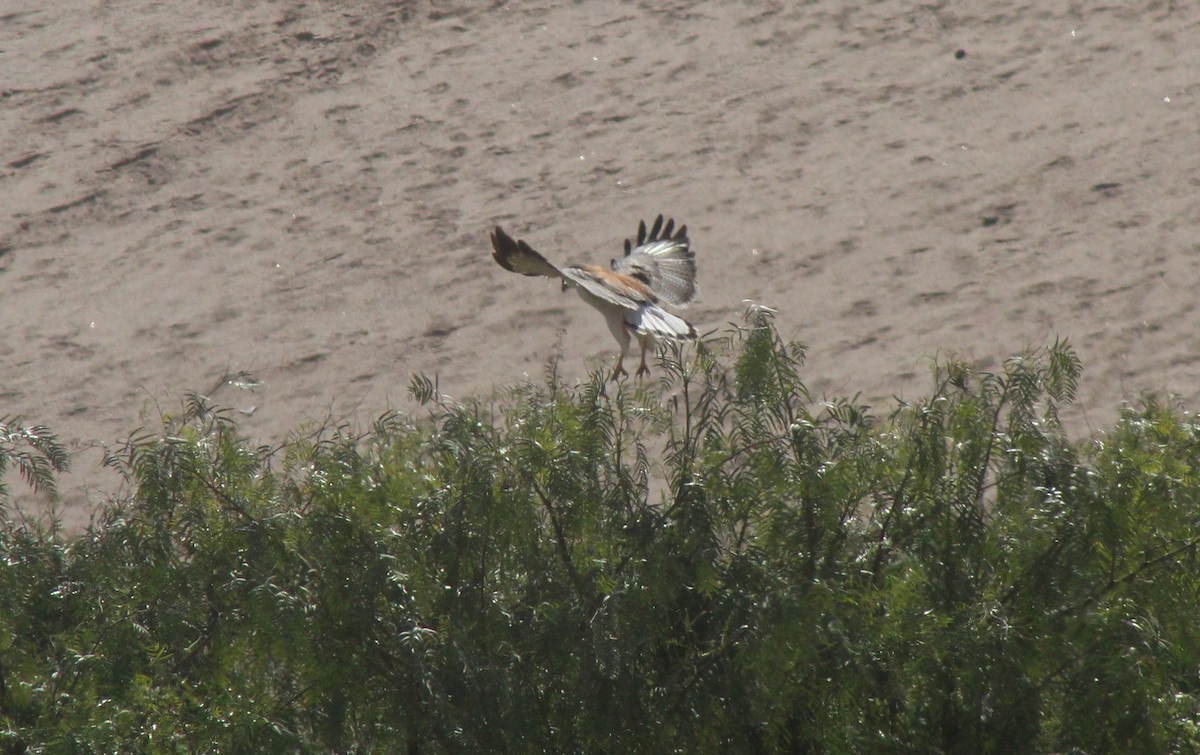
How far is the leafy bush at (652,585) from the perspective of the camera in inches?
206

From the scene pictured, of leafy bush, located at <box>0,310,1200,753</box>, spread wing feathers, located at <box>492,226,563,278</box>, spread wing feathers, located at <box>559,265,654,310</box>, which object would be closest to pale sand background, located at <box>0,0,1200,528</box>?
spread wing feathers, located at <box>559,265,654,310</box>

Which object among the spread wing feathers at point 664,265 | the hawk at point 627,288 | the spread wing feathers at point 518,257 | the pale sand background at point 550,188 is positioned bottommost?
the pale sand background at point 550,188

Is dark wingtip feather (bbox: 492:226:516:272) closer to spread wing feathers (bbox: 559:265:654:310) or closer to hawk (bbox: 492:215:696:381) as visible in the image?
hawk (bbox: 492:215:696:381)

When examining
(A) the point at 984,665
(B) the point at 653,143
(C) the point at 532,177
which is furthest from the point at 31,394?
(A) the point at 984,665

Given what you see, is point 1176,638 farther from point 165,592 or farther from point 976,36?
point 976,36

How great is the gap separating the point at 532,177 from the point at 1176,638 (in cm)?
901

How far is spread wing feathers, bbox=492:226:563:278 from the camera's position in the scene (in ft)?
20.0

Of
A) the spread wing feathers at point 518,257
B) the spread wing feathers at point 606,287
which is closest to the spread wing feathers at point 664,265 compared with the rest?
the spread wing feathers at point 606,287

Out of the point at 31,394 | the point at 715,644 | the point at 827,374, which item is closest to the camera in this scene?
the point at 715,644

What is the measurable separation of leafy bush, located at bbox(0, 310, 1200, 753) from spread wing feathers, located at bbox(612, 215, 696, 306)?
1841 millimetres

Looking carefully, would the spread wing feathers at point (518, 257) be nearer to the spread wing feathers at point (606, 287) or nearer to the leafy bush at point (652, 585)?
the spread wing feathers at point (606, 287)

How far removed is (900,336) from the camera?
1090 centimetres

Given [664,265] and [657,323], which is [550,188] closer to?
[664,265]

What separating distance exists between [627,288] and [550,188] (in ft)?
22.4
